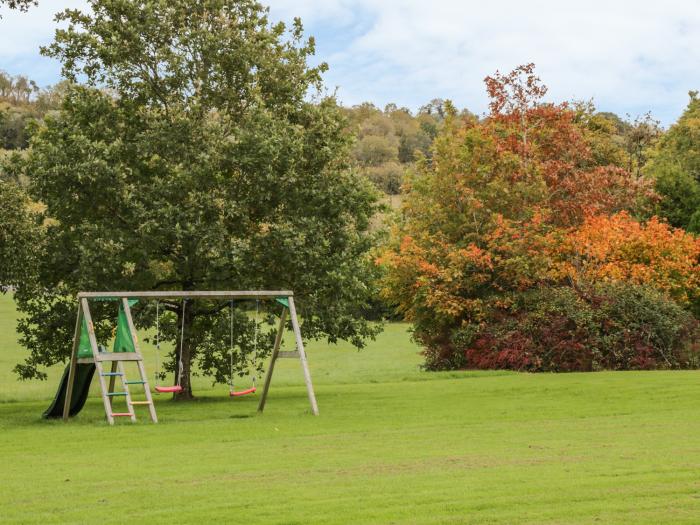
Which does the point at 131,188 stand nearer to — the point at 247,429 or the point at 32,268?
the point at 32,268

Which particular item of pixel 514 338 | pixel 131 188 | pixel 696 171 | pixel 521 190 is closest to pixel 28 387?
pixel 131 188

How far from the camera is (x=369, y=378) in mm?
32281

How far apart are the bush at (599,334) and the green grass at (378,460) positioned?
21.5 ft

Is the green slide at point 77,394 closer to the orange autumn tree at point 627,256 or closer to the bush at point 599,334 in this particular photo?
the bush at point 599,334

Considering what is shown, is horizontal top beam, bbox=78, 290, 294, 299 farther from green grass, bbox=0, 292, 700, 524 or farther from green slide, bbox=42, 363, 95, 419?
green grass, bbox=0, 292, 700, 524

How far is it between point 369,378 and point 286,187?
11020 millimetres

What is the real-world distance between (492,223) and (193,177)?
15093 mm

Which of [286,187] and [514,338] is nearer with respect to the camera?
[286,187]

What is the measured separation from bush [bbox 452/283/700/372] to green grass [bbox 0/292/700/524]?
6.54 metres

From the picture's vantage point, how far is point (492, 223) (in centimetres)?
3441

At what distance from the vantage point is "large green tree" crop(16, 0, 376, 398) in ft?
72.1

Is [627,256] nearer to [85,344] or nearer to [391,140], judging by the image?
[85,344]

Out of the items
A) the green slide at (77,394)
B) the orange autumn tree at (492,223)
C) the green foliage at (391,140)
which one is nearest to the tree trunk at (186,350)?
the green slide at (77,394)

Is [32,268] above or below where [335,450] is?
above
